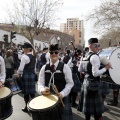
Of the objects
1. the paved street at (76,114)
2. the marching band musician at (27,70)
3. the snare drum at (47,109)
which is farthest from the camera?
the marching band musician at (27,70)

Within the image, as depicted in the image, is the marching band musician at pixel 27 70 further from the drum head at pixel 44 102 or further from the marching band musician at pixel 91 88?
the drum head at pixel 44 102

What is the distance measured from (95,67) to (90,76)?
31 centimetres

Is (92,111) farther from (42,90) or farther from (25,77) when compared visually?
(25,77)

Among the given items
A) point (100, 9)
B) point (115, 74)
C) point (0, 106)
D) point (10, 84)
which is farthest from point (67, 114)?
point (100, 9)

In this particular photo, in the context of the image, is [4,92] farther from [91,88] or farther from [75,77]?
[75,77]

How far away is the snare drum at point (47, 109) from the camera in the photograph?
3.19m

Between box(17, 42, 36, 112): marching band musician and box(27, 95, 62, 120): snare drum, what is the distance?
2787 millimetres

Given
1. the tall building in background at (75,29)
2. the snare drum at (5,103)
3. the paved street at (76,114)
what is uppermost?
the tall building in background at (75,29)

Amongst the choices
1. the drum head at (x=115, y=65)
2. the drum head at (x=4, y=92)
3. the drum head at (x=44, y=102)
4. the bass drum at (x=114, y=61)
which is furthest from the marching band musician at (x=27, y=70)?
the drum head at (x=44, y=102)

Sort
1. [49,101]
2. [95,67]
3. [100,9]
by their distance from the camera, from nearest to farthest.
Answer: [49,101], [95,67], [100,9]

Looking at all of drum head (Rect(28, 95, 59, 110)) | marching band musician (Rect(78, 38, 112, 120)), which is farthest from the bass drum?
drum head (Rect(28, 95, 59, 110))

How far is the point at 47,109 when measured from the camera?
10.4ft

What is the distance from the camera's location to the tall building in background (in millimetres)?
111575

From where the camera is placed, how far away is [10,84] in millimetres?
5855
